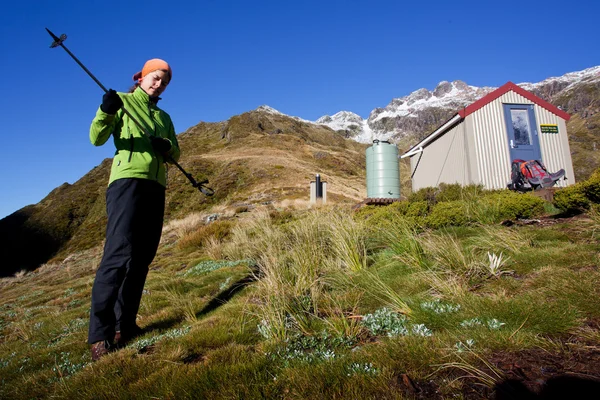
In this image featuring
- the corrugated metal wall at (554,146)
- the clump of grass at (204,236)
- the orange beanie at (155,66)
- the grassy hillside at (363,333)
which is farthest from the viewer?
the corrugated metal wall at (554,146)

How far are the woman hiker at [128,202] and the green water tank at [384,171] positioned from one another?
918 centimetres

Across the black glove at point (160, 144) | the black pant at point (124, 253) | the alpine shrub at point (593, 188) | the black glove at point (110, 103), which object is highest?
the black glove at point (110, 103)

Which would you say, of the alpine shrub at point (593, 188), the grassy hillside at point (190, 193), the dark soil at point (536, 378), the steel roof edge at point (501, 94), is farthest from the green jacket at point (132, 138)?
the grassy hillside at point (190, 193)

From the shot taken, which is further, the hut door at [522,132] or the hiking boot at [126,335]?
the hut door at [522,132]

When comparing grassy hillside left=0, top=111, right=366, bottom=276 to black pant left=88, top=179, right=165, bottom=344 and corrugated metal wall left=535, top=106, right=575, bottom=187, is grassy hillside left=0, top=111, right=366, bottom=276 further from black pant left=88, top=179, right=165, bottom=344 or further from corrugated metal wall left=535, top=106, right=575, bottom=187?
black pant left=88, top=179, right=165, bottom=344

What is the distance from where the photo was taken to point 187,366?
1.97 metres

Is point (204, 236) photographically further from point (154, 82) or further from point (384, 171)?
point (154, 82)

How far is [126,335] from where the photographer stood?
288 cm

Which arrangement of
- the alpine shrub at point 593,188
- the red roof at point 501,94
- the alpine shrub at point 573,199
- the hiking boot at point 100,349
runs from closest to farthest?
1. the hiking boot at point 100,349
2. the alpine shrub at point 593,188
3. the alpine shrub at point 573,199
4. the red roof at point 501,94

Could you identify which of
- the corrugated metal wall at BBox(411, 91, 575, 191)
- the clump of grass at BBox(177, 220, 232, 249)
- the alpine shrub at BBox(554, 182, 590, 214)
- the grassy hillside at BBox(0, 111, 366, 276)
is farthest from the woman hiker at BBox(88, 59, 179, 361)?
the grassy hillside at BBox(0, 111, 366, 276)

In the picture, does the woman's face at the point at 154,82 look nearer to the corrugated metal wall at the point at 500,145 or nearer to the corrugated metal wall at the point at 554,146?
the corrugated metal wall at the point at 500,145

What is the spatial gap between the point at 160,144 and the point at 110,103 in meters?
0.57

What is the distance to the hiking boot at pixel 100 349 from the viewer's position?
247cm

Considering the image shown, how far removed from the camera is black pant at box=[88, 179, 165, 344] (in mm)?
2555
